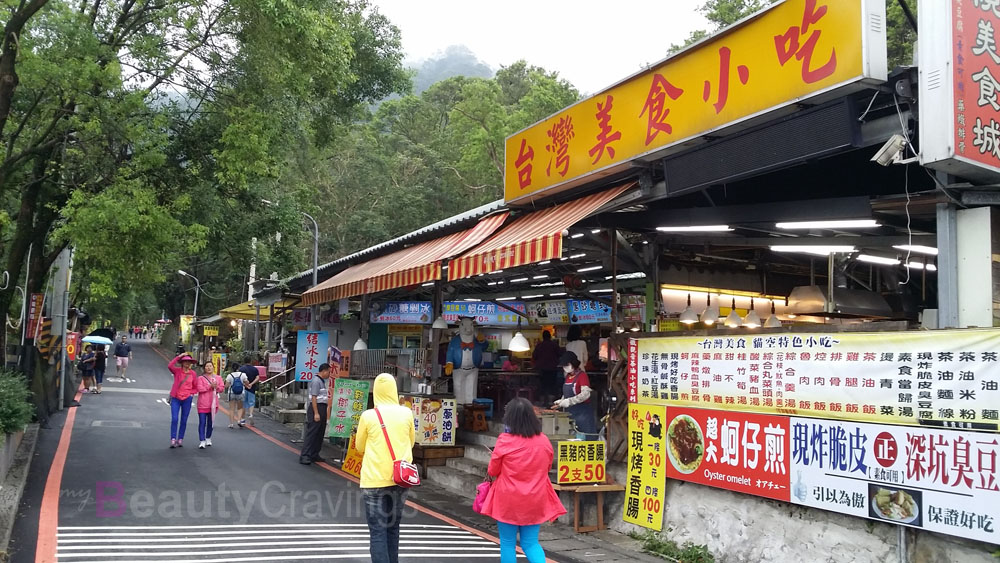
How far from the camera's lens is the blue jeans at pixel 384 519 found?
5367mm

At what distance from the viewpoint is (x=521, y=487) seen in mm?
5477

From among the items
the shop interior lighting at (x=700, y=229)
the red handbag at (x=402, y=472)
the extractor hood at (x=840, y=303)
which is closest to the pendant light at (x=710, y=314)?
the extractor hood at (x=840, y=303)

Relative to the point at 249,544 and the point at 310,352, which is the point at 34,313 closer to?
A: the point at 310,352

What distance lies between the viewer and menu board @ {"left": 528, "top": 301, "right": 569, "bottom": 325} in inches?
604

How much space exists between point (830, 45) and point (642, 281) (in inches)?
345

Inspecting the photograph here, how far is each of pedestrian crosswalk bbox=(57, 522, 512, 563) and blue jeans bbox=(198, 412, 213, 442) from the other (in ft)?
19.1

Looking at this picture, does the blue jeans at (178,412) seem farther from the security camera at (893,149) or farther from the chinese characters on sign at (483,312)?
the security camera at (893,149)

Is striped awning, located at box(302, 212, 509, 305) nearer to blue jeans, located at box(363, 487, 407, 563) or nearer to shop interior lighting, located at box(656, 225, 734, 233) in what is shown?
shop interior lighting, located at box(656, 225, 734, 233)

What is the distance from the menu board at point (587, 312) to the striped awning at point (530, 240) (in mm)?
4822

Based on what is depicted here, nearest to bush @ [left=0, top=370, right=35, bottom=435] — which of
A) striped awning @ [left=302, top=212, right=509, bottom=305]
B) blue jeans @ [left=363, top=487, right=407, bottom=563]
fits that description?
striped awning @ [left=302, top=212, right=509, bottom=305]

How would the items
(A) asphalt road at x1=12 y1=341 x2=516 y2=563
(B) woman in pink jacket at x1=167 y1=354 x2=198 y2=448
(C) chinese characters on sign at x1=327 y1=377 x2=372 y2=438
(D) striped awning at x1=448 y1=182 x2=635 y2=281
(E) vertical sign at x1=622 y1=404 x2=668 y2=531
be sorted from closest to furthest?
(A) asphalt road at x1=12 y1=341 x2=516 y2=563, (E) vertical sign at x1=622 y1=404 x2=668 y2=531, (D) striped awning at x1=448 y1=182 x2=635 y2=281, (C) chinese characters on sign at x1=327 y1=377 x2=372 y2=438, (B) woman in pink jacket at x1=167 y1=354 x2=198 y2=448

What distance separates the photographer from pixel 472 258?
9484mm

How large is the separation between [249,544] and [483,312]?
9126 mm

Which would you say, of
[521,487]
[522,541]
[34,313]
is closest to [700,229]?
[521,487]
